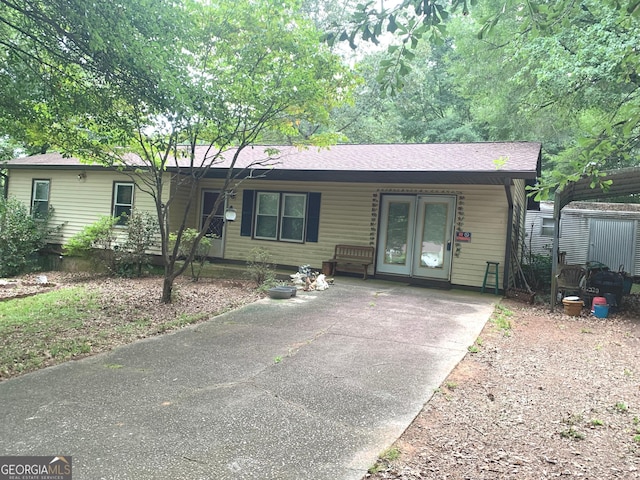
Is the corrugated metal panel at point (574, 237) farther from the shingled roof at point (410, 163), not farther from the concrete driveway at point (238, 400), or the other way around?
the concrete driveway at point (238, 400)

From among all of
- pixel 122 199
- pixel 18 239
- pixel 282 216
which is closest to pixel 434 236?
pixel 282 216

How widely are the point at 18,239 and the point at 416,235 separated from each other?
11346 mm

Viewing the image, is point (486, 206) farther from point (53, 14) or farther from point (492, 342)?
point (53, 14)

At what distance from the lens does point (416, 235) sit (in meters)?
10.5

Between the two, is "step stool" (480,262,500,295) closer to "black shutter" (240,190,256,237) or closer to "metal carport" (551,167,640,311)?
"metal carport" (551,167,640,311)

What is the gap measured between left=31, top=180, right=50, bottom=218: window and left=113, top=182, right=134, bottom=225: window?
2976mm

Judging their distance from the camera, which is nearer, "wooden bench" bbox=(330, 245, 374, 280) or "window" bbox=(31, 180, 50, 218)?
"wooden bench" bbox=(330, 245, 374, 280)

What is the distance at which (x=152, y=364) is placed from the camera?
460 cm

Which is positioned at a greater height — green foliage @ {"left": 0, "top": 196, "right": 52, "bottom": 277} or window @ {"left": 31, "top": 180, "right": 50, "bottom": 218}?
window @ {"left": 31, "top": 180, "right": 50, "bottom": 218}

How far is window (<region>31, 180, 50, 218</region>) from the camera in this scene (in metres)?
14.6

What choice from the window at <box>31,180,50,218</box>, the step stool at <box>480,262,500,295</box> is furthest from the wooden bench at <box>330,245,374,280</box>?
the window at <box>31,180,50,218</box>

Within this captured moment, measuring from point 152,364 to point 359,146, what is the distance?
10128 millimetres

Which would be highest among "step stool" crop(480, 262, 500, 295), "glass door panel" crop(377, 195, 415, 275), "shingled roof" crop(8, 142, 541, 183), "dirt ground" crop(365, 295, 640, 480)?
"shingled roof" crop(8, 142, 541, 183)

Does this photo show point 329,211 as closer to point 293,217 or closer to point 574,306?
point 293,217
